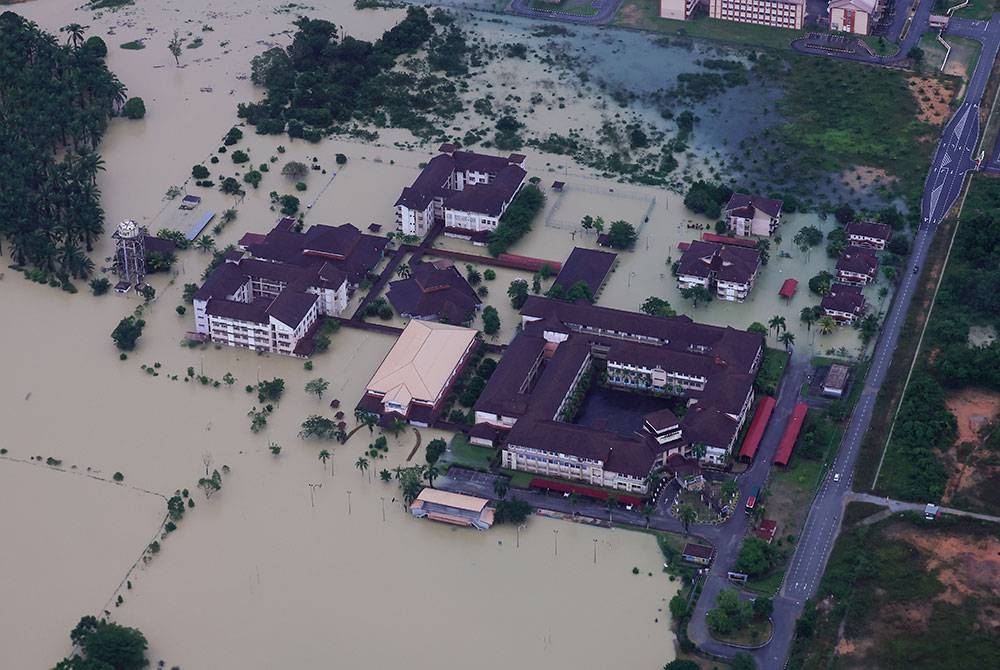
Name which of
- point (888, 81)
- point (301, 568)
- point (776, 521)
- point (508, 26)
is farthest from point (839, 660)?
point (508, 26)

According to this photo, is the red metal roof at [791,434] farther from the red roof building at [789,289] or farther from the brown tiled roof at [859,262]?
the brown tiled roof at [859,262]

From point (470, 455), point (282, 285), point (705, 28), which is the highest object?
point (470, 455)

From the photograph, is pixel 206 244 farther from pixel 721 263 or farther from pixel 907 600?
pixel 907 600

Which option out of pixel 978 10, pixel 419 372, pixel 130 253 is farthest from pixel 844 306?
pixel 978 10

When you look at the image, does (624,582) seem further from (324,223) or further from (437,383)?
(324,223)

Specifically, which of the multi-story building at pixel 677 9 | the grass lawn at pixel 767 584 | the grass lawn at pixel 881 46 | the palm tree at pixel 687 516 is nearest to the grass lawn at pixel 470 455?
the palm tree at pixel 687 516

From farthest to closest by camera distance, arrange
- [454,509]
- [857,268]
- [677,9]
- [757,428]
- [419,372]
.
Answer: [677,9] → [857,268] → [419,372] → [757,428] → [454,509]
